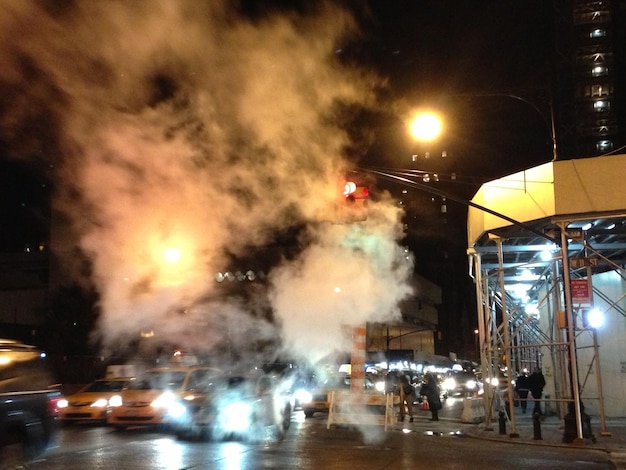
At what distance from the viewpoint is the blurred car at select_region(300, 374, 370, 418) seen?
62.6ft

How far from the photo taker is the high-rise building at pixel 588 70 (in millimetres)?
26000

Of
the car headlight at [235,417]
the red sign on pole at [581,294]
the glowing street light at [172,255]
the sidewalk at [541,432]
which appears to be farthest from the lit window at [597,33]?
the car headlight at [235,417]

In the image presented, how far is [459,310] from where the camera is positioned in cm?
10156

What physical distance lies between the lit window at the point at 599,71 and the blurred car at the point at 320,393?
1682cm

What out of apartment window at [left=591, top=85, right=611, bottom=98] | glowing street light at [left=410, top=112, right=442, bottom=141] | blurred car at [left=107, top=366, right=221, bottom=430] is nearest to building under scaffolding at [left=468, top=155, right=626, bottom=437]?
glowing street light at [left=410, top=112, right=442, bottom=141]

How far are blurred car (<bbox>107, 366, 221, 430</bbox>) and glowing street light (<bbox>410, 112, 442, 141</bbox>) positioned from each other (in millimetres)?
6935

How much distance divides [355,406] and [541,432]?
437 cm

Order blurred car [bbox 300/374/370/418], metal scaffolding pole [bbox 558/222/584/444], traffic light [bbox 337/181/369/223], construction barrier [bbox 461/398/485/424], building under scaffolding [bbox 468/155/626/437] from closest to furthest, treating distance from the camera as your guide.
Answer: traffic light [bbox 337/181/369/223]
metal scaffolding pole [bbox 558/222/584/444]
building under scaffolding [bbox 468/155/626/437]
construction barrier [bbox 461/398/485/424]
blurred car [bbox 300/374/370/418]

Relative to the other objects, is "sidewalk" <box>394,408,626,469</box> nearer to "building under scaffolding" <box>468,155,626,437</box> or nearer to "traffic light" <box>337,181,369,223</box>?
"building under scaffolding" <box>468,155,626,437</box>

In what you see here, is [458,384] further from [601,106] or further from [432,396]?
[432,396]

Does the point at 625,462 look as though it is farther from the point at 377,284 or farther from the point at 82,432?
the point at 377,284

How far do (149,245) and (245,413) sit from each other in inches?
214

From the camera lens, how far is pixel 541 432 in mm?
14938

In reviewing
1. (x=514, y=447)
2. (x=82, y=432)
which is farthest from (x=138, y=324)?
(x=514, y=447)
